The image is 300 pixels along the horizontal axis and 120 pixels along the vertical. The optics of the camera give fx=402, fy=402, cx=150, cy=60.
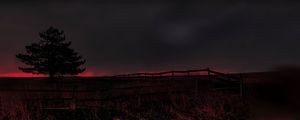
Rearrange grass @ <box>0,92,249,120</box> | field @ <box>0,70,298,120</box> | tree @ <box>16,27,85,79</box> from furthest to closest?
1. tree @ <box>16,27,85,79</box>
2. field @ <box>0,70,298,120</box>
3. grass @ <box>0,92,249,120</box>

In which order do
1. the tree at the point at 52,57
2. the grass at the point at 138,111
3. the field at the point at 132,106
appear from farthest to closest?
1. the tree at the point at 52,57
2. the field at the point at 132,106
3. the grass at the point at 138,111

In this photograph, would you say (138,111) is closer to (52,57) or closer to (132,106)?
(132,106)

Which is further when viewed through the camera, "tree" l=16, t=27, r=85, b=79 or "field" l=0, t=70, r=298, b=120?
"tree" l=16, t=27, r=85, b=79

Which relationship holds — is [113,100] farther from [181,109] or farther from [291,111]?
[291,111]

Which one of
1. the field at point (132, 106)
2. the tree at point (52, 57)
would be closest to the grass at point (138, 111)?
the field at point (132, 106)

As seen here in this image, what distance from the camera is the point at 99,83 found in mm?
40969

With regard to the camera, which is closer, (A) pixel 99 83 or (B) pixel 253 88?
(B) pixel 253 88

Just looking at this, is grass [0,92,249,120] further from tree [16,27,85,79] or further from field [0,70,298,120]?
tree [16,27,85,79]

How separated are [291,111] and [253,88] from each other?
1.10 m

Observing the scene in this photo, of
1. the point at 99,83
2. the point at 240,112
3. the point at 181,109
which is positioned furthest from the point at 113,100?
the point at 99,83

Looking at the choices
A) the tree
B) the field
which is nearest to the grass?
the field

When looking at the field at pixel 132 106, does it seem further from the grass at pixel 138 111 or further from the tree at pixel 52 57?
the tree at pixel 52 57

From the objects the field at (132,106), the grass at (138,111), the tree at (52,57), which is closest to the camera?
the grass at (138,111)

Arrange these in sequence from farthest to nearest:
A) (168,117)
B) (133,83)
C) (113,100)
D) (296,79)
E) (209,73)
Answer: (133,83) → (209,73) → (113,100) → (168,117) → (296,79)
